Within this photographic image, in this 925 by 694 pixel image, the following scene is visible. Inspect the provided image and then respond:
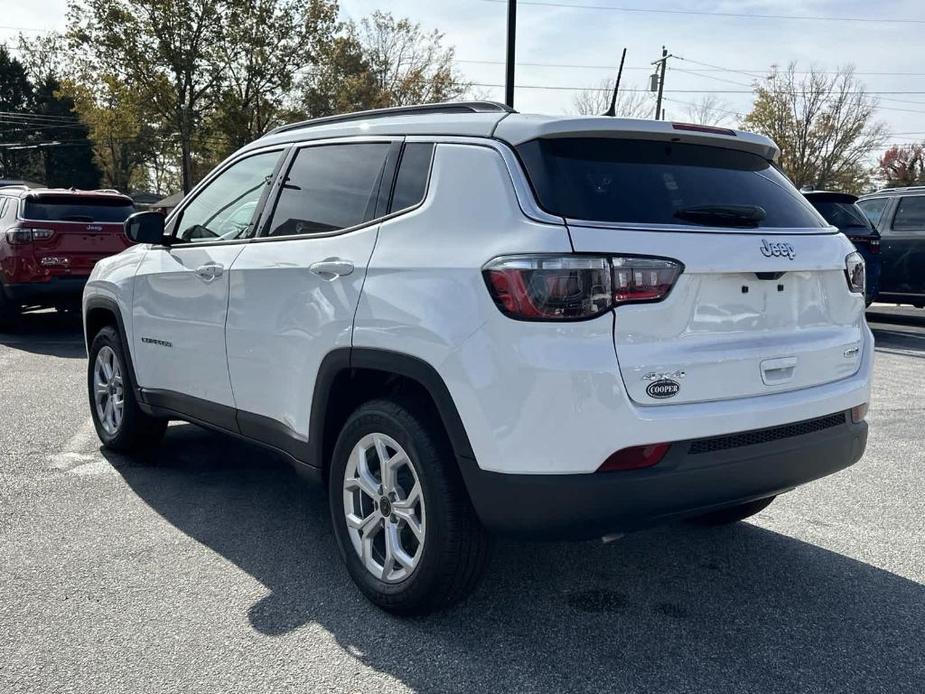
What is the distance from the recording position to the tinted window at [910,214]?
11961 mm

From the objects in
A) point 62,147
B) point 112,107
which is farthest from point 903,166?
point 62,147

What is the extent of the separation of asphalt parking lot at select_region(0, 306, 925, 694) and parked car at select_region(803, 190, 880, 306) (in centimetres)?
648

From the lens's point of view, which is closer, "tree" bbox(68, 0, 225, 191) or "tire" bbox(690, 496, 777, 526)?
"tire" bbox(690, 496, 777, 526)

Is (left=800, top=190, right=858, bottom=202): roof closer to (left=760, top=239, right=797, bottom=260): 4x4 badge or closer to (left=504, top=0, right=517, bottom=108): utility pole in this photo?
(left=504, top=0, right=517, bottom=108): utility pole

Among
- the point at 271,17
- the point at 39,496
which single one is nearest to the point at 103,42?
the point at 271,17

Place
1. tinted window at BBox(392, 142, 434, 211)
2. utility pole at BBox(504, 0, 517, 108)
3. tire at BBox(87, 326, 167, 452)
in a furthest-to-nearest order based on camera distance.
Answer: utility pole at BBox(504, 0, 517, 108), tire at BBox(87, 326, 167, 452), tinted window at BBox(392, 142, 434, 211)

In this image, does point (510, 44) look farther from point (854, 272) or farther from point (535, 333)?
point (535, 333)

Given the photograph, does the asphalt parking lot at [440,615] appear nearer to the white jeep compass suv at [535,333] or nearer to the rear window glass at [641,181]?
the white jeep compass suv at [535,333]

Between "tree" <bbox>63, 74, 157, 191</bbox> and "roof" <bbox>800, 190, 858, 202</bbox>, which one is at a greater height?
"tree" <bbox>63, 74, 157, 191</bbox>

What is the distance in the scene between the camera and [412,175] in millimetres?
3244

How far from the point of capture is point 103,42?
3288cm

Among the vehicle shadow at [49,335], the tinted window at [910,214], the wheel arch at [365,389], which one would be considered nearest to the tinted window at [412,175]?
the wheel arch at [365,389]

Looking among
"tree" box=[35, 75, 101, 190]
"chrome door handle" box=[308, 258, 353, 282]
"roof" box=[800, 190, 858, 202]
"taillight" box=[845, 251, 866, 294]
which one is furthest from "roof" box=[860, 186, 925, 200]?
"tree" box=[35, 75, 101, 190]

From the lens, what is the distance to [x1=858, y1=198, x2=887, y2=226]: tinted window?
A: 41.1ft
